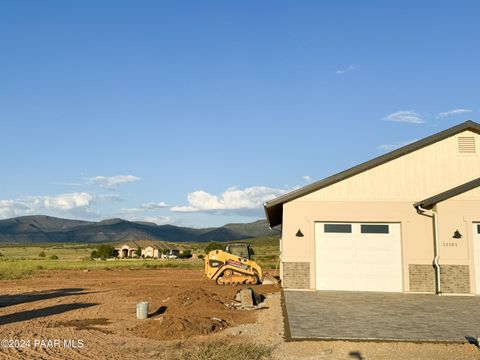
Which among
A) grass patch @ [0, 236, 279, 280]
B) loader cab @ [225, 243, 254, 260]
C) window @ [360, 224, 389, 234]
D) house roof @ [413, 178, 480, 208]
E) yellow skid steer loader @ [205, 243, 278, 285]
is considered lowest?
grass patch @ [0, 236, 279, 280]

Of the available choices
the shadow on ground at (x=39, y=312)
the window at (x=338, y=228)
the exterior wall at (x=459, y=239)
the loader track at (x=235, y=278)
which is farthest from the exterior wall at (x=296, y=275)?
the shadow on ground at (x=39, y=312)

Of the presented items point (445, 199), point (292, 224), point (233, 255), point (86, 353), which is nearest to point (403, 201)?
point (445, 199)

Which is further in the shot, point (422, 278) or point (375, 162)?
point (375, 162)

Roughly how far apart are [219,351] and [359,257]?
33.2 feet

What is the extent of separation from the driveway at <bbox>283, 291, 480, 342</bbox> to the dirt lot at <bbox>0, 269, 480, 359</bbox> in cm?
46

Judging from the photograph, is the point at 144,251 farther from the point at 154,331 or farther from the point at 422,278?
the point at 154,331

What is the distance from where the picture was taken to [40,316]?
14.6 meters

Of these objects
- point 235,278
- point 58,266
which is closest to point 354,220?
point 235,278

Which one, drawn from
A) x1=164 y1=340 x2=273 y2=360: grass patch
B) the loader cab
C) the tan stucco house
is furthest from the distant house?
x1=164 y1=340 x2=273 y2=360: grass patch

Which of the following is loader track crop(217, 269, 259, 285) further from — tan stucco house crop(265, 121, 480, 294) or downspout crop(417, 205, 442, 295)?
downspout crop(417, 205, 442, 295)

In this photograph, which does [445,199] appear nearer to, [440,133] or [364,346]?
[440,133]

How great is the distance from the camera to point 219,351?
9.20m

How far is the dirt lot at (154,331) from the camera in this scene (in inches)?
369

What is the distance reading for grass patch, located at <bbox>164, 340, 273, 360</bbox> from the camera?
8.83 meters
